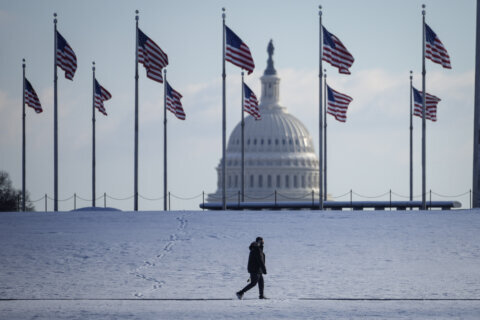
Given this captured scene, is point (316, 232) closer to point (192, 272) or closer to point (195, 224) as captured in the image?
point (195, 224)

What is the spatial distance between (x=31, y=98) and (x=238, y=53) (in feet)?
37.1

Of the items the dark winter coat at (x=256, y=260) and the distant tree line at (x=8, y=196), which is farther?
the distant tree line at (x=8, y=196)

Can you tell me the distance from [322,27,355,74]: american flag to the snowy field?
6.12 metres

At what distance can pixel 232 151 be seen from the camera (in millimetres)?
182875

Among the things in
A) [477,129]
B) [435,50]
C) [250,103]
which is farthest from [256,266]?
[250,103]

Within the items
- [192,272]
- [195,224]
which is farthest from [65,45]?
[192,272]

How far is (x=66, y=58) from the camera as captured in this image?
51.1 m

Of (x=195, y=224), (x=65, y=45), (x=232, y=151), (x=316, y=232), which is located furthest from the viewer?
(x=232, y=151)

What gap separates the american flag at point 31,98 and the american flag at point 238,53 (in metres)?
10.3

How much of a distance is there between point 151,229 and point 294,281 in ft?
37.3

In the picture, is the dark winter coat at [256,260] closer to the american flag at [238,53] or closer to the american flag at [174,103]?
the american flag at [238,53]

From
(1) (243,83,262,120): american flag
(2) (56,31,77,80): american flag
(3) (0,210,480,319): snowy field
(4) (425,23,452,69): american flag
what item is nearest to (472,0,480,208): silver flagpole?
(4) (425,23,452,69): american flag

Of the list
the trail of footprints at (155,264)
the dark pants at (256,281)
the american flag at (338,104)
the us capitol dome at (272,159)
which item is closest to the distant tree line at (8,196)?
the american flag at (338,104)

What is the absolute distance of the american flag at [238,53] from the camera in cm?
4809
